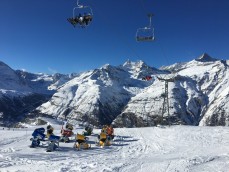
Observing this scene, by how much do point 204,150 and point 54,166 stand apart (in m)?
13.5

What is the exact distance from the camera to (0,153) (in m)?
24.7

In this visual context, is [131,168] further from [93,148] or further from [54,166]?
[93,148]

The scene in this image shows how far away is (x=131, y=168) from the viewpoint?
819 inches

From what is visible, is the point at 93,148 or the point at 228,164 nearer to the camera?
the point at 228,164

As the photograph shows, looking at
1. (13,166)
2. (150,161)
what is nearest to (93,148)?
(150,161)

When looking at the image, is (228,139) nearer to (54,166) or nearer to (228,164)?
(228,164)

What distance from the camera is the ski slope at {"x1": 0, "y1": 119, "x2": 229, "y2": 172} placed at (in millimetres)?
20625

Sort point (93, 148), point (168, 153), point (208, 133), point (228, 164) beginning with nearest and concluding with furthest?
point (228, 164), point (168, 153), point (93, 148), point (208, 133)

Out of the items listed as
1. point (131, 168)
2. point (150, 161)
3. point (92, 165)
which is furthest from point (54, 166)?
point (150, 161)

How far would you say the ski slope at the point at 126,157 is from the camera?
67.7 ft

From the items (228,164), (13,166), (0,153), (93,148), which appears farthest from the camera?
(93,148)

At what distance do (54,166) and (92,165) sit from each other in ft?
7.75

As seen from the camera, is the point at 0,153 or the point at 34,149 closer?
the point at 0,153

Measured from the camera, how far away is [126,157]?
24.7 m
